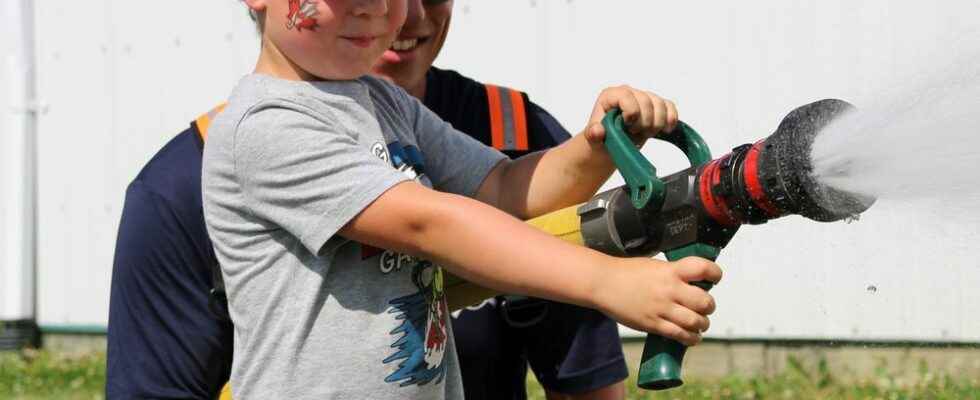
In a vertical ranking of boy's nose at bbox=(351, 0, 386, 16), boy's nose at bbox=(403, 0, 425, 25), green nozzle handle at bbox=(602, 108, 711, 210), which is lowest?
green nozzle handle at bbox=(602, 108, 711, 210)

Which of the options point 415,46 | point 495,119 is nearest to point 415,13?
point 415,46

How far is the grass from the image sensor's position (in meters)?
6.36

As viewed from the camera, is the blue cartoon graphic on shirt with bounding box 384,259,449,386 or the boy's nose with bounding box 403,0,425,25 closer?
the blue cartoon graphic on shirt with bounding box 384,259,449,386

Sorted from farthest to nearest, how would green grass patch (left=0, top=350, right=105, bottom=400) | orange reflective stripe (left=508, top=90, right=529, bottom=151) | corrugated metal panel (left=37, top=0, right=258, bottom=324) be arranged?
corrugated metal panel (left=37, top=0, right=258, bottom=324), green grass patch (left=0, top=350, right=105, bottom=400), orange reflective stripe (left=508, top=90, right=529, bottom=151)

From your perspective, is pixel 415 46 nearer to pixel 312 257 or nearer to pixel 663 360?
pixel 312 257

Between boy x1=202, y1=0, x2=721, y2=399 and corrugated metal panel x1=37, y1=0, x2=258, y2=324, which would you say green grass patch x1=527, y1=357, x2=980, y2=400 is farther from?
boy x1=202, y1=0, x2=721, y2=399

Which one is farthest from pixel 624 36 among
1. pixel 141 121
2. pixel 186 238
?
pixel 186 238

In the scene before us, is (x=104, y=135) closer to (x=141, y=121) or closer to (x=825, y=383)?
(x=141, y=121)

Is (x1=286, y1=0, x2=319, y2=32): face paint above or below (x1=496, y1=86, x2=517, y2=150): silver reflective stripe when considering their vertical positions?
above

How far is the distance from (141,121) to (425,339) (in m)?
6.39

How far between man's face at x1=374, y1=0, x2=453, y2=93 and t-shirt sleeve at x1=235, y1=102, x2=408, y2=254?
1227 mm

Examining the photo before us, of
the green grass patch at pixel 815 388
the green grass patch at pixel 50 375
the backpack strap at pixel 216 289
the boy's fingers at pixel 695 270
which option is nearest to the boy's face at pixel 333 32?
the backpack strap at pixel 216 289

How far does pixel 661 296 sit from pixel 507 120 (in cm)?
176

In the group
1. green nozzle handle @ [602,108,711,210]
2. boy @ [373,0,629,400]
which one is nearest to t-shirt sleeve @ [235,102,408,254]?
green nozzle handle @ [602,108,711,210]
